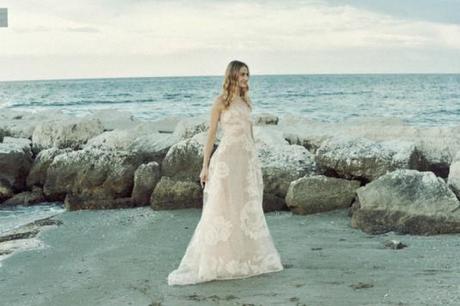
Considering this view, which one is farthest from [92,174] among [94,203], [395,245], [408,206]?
[395,245]

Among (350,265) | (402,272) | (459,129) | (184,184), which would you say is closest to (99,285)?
(350,265)

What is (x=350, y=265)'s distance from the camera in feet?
20.5

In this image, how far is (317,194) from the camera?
870cm

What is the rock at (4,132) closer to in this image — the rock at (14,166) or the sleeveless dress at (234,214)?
the rock at (14,166)

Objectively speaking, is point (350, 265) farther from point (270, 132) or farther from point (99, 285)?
point (270, 132)

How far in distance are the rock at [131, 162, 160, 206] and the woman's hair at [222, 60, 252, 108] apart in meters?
4.04

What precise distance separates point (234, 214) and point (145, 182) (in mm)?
4043

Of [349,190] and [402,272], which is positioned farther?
[349,190]

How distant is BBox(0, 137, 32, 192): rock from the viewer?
11.4 m

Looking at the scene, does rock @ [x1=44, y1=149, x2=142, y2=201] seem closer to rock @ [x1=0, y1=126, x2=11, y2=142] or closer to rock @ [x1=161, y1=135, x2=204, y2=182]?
rock @ [x1=161, y1=135, x2=204, y2=182]

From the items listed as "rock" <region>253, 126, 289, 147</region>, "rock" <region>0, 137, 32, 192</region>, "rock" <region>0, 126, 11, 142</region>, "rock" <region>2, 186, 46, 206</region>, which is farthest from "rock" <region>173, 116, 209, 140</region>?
"rock" <region>0, 126, 11, 142</region>

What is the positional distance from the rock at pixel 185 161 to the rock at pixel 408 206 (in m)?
2.72

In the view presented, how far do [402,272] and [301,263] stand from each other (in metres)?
0.98

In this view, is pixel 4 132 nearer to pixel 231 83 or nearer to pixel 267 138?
pixel 267 138
